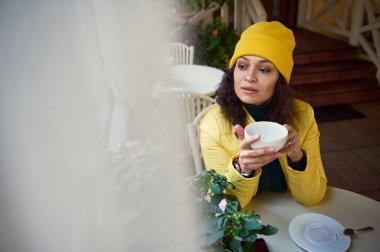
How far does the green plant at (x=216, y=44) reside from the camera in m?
3.74

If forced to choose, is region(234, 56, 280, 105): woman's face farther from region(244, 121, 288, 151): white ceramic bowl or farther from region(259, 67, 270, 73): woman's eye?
region(244, 121, 288, 151): white ceramic bowl

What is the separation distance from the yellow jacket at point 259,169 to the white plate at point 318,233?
92 mm

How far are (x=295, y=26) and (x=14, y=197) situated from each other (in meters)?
6.03

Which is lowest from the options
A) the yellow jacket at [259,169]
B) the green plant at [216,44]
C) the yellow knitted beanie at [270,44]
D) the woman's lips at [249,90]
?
the yellow jacket at [259,169]

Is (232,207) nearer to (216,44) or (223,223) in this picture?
(223,223)

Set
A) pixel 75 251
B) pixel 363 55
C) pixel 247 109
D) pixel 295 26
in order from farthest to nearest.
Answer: pixel 295 26 < pixel 363 55 < pixel 247 109 < pixel 75 251

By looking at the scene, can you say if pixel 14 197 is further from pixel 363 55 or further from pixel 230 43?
pixel 363 55

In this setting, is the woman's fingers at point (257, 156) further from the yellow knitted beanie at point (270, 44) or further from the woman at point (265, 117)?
the yellow knitted beanie at point (270, 44)

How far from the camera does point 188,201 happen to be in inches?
22.5

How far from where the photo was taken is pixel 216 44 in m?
3.70

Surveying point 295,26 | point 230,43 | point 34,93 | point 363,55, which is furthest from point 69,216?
point 295,26

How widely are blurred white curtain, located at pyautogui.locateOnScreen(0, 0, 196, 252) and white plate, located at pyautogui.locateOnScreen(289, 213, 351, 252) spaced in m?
0.47

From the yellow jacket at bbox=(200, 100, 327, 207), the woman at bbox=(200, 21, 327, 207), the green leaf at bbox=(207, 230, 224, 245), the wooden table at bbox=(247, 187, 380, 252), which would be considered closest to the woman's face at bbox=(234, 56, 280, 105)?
the woman at bbox=(200, 21, 327, 207)

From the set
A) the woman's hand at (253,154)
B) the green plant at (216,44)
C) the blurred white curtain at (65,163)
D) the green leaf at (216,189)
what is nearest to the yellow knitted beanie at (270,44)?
the woman's hand at (253,154)
